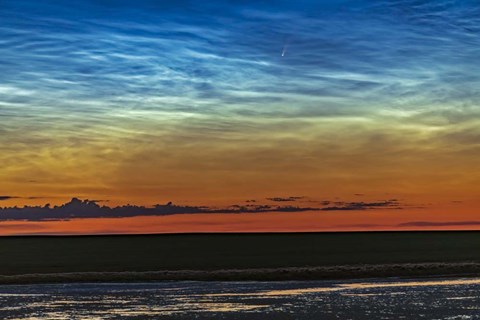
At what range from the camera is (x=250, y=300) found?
40031 mm

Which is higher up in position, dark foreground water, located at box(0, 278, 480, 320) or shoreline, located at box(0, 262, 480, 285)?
shoreline, located at box(0, 262, 480, 285)

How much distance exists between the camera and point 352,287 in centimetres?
4769

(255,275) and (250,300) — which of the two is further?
(255,275)

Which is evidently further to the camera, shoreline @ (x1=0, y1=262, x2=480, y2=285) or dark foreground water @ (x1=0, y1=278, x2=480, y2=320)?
shoreline @ (x1=0, y1=262, x2=480, y2=285)

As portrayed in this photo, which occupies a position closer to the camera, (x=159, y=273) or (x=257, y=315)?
(x=257, y=315)

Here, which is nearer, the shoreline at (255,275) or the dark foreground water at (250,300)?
the dark foreground water at (250,300)

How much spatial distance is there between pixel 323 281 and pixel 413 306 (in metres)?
18.0

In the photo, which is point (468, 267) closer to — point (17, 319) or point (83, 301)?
point (83, 301)

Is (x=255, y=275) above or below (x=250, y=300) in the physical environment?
above

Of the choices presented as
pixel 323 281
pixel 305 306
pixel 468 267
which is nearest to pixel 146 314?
pixel 305 306

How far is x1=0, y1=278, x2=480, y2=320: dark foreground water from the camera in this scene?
112 ft

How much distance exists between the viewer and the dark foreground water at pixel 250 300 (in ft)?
112

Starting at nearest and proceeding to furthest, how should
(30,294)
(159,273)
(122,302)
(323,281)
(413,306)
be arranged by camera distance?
(413,306) < (122,302) < (30,294) < (323,281) < (159,273)

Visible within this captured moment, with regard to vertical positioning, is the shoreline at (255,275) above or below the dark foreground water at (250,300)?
above
